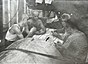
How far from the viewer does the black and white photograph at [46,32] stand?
3.05m

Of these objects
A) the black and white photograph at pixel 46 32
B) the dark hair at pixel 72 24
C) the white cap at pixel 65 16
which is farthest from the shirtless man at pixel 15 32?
the dark hair at pixel 72 24

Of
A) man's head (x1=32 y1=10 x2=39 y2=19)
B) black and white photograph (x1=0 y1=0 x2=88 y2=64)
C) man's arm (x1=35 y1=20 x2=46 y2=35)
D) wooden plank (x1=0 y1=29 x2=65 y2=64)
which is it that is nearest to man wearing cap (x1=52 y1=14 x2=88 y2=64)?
black and white photograph (x1=0 y1=0 x2=88 y2=64)

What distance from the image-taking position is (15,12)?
3523mm

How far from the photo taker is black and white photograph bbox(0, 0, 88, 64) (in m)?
3.05

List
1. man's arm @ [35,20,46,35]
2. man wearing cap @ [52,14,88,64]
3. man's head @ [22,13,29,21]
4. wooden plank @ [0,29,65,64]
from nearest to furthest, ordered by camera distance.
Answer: man wearing cap @ [52,14,88,64], wooden plank @ [0,29,65,64], man's arm @ [35,20,46,35], man's head @ [22,13,29,21]

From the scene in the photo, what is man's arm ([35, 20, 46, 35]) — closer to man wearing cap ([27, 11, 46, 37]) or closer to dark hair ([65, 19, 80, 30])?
man wearing cap ([27, 11, 46, 37])

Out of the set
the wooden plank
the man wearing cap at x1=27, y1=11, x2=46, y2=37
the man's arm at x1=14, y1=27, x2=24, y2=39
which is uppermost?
the man wearing cap at x1=27, y1=11, x2=46, y2=37

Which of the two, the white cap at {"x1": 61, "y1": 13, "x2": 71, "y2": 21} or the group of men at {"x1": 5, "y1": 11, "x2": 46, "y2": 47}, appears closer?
the white cap at {"x1": 61, "y1": 13, "x2": 71, "y2": 21}

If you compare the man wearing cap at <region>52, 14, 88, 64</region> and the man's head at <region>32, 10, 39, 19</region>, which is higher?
the man's head at <region>32, 10, 39, 19</region>

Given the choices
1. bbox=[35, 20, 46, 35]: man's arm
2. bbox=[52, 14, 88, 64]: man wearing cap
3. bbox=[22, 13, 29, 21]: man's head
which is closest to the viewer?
bbox=[52, 14, 88, 64]: man wearing cap

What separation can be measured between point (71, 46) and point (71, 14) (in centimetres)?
59

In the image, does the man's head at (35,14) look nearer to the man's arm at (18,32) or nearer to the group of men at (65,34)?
the group of men at (65,34)

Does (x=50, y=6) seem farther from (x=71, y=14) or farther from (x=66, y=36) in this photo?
(x=66, y=36)

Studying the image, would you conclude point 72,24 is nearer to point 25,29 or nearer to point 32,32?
point 32,32
